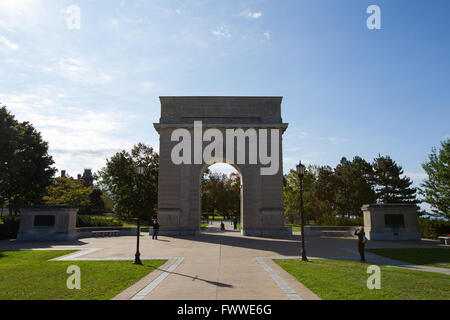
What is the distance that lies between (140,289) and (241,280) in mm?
3390

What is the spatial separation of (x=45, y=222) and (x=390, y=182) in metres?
56.1

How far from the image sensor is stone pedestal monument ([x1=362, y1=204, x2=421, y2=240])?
2488 centimetres

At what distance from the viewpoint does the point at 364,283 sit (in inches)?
355

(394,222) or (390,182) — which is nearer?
(394,222)

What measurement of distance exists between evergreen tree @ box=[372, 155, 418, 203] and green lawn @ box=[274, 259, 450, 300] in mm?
47815

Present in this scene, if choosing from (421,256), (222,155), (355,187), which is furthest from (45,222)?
(355,187)

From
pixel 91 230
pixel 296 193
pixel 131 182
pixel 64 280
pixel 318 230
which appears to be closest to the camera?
pixel 64 280

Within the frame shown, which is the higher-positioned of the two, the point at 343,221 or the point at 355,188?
the point at 355,188

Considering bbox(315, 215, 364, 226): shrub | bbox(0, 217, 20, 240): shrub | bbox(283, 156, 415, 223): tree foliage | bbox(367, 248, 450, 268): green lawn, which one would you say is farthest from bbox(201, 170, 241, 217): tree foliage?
bbox(367, 248, 450, 268): green lawn

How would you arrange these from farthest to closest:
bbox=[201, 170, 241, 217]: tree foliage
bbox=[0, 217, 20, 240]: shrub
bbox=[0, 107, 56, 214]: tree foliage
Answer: bbox=[201, 170, 241, 217]: tree foliage
bbox=[0, 107, 56, 214]: tree foliage
bbox=[0, 217, 20, 240]: shrub

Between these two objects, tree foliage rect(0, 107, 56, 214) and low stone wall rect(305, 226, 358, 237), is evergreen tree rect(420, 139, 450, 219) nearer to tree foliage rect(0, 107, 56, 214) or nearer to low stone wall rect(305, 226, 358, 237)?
low stone wall rect(305, 226, 358, 237)

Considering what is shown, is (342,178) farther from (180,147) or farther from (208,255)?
(208,255)

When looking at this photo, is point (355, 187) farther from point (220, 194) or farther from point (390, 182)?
point (220, 194)

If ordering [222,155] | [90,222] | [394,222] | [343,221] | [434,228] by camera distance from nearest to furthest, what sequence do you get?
[394,222] < [434,228] < [222,155] < [90,222] < [343,221]
